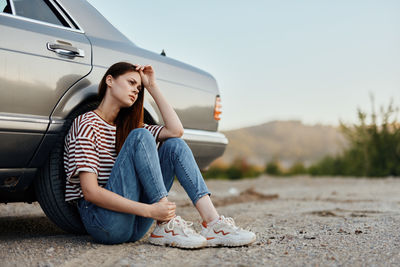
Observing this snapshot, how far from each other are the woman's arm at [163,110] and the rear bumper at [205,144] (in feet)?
1.85

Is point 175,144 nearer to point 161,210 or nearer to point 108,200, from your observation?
point 161,210

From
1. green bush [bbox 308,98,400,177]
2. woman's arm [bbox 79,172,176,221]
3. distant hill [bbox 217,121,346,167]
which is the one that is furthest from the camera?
distant hill [bbox 217,121,346,167]

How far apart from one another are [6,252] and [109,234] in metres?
0.55

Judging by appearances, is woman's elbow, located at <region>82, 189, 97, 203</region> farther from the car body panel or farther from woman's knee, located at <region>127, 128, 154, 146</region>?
the car body panel

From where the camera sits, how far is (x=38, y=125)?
259cm

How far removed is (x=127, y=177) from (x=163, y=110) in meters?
0.64

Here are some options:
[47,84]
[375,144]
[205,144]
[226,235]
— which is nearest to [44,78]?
[47,84]

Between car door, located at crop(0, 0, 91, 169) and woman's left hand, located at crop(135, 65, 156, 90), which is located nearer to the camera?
car door, located at crop(0, 0, 91, 169)

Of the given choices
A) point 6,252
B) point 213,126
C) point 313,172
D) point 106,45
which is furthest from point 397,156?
point 6,252

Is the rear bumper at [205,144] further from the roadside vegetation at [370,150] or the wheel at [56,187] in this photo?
the roadside vegetation at [370,150]

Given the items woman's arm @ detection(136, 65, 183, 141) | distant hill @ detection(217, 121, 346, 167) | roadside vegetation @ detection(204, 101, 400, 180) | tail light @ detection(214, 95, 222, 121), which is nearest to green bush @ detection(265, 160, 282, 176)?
roadside vegetation @ detection(204, 101, 400, 180)

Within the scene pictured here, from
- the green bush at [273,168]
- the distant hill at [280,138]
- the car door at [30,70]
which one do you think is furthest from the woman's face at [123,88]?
the distant hill at [280,138]

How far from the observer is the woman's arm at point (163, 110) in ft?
9.30

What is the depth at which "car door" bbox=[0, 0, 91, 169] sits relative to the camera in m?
2.45
